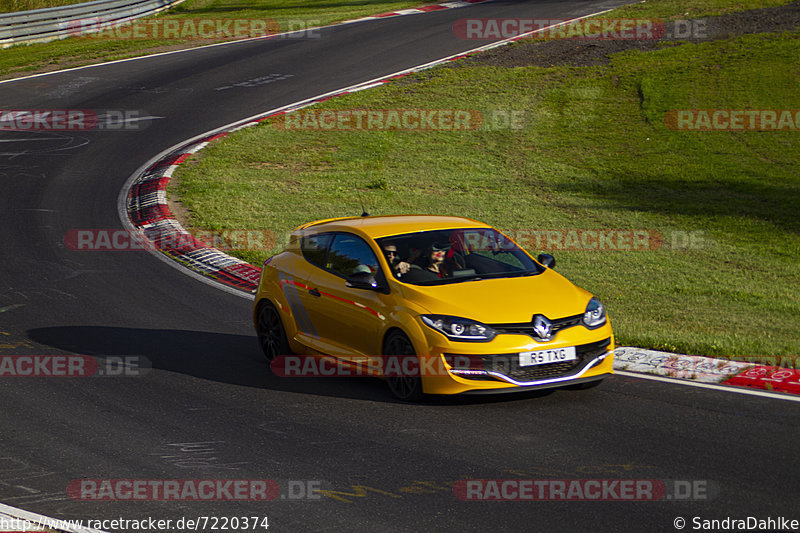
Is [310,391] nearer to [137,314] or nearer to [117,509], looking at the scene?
[117,509]

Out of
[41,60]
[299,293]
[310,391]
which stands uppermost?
[41,60]

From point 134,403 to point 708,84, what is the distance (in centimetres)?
2348

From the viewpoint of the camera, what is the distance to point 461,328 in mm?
8391

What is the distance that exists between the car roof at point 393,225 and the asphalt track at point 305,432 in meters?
1.60

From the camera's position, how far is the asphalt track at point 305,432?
635 cm

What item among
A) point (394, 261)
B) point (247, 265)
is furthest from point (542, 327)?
point (247, 265)

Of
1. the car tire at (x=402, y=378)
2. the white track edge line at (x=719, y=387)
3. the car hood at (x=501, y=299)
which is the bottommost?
the white track edge line at (x=719, y=387)

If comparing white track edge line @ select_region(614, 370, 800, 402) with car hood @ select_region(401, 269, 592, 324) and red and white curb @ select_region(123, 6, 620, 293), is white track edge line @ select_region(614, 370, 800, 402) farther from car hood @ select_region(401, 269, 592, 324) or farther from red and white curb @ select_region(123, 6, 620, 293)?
red and white curb @ select_region(123, 6, 620, 293)

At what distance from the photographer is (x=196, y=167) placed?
21766mm

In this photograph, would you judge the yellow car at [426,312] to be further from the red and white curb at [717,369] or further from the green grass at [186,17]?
the green grass at [186,17]

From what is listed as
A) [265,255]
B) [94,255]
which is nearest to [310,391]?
[265,255]

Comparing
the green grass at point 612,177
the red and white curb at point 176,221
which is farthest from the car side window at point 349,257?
the red and white curb at point 176,221

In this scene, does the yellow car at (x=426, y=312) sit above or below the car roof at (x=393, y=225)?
below

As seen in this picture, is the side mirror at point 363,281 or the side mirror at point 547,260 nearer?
the side mirror at point 363,281
